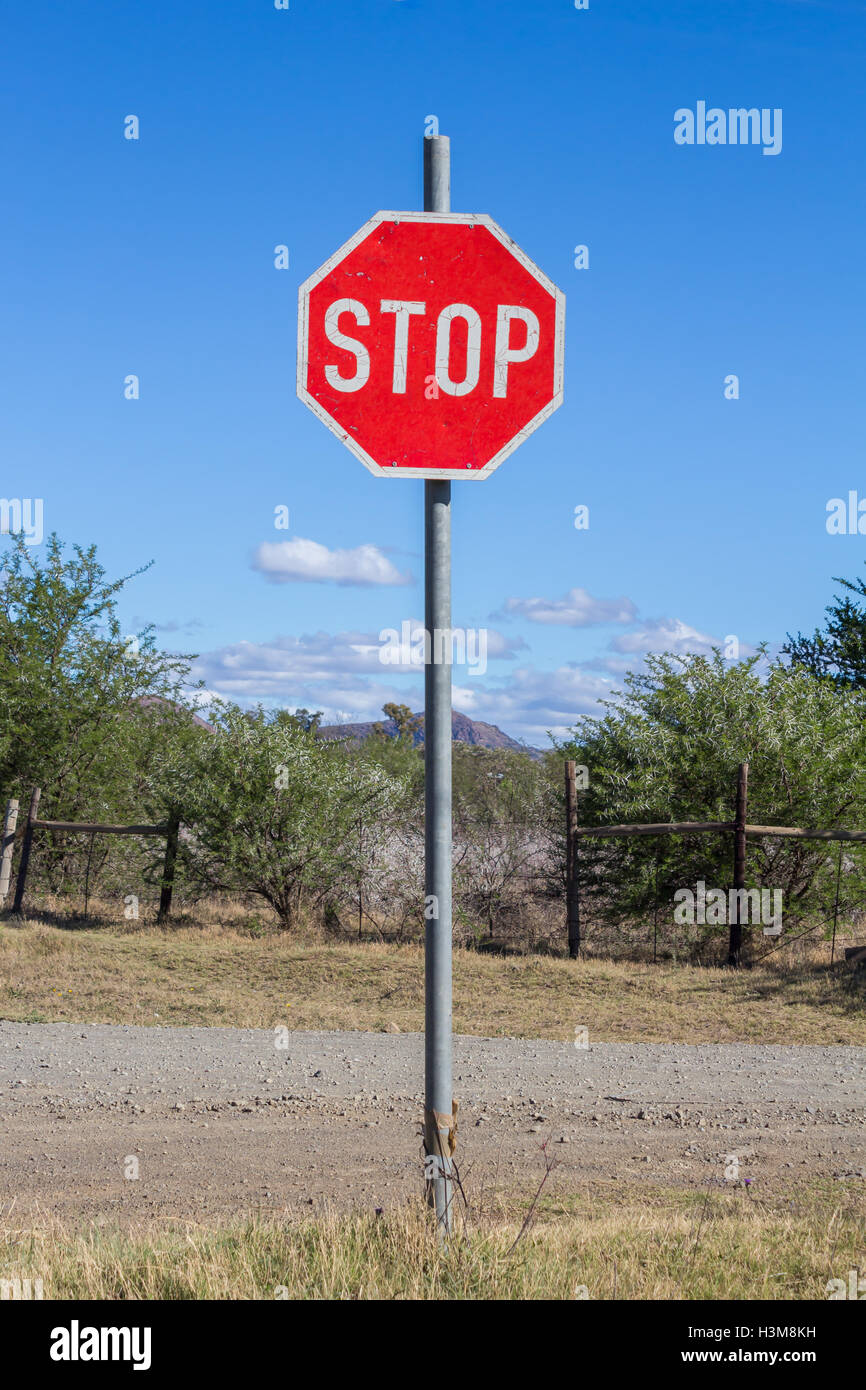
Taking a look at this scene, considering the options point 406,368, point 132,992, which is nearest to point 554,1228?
point 406,368

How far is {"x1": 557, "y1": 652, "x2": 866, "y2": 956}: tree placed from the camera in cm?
1456

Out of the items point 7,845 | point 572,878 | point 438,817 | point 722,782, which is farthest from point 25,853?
point 438,817

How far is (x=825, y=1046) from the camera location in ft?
31.8

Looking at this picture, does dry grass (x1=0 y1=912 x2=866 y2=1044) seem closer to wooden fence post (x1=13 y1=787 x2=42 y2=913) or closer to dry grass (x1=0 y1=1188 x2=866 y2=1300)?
wooden fence post (x1=13 y1=787 x2=42 y2=913)

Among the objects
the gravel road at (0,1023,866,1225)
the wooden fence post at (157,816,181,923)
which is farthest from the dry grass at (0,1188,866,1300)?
the wooden fence post at (157,816,181,923)

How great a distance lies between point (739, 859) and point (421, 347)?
10562 millimetres

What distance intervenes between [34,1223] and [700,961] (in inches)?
399

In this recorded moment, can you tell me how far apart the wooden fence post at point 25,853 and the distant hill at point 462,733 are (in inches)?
186

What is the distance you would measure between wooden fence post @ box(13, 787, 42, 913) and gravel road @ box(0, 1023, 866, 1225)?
260 inches

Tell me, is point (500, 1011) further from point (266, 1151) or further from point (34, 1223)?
point (34, 1223)

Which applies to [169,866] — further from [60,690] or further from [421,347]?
[421,347]

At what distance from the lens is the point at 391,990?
12164mm

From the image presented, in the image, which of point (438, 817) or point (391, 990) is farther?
point (391, 990)

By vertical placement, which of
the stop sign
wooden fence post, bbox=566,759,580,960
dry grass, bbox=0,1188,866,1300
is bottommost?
dry grass, bbox=0,1188,866,1300
